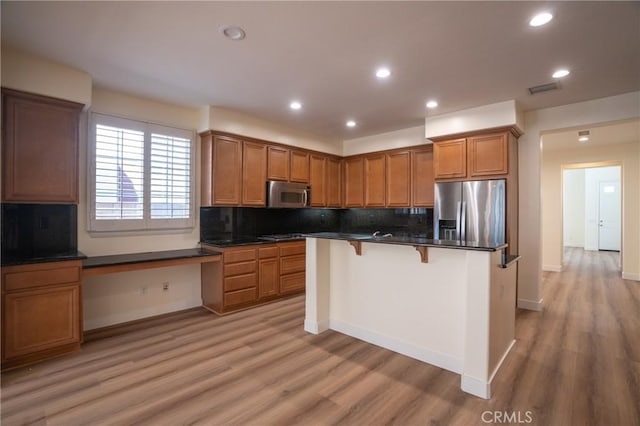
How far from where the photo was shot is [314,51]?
2.62 metres

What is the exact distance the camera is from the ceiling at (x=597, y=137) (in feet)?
16.6

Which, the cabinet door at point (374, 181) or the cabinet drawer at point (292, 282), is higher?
the cabinet door at point (374, 181)

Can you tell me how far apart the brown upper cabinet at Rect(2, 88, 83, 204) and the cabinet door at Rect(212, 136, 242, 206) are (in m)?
1.53

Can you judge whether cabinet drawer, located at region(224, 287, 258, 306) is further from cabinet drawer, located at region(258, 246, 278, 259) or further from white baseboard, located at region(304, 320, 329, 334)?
white baseboard, located at region(304, 320, 329, 334)

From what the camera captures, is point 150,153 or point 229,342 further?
point 150,153

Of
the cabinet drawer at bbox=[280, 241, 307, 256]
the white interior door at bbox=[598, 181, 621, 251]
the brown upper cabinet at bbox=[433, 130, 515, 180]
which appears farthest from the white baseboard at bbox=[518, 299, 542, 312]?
the white interior door at bbox=[598, 181, 621, 251]

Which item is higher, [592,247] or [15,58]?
[15,58]

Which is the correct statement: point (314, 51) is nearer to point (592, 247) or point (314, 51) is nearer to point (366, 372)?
point (366, 372)

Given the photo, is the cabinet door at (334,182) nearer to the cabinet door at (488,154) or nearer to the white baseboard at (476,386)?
the cabinet door at (488,154)

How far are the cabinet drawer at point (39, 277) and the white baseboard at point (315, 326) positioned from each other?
7.50 ft

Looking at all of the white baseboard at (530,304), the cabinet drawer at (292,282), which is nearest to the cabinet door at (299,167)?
the cabinet drawer at (292,282)

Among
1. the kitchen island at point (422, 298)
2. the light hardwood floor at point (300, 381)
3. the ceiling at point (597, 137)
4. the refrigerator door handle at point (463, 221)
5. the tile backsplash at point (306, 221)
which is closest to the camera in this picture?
the light hardwood floor at point (300, 381)

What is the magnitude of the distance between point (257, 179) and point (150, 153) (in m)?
1.46

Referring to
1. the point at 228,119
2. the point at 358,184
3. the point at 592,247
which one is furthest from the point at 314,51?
the point at 592,247
